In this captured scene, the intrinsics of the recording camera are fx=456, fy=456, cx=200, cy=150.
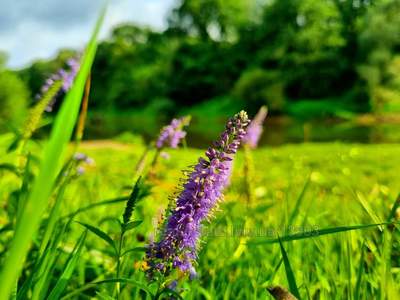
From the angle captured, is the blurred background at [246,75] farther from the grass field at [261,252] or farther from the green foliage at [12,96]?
the grass field at [261,252]

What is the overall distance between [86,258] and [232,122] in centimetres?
144

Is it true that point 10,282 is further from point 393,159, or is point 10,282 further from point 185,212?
point 393,159

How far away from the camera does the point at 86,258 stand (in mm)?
2186

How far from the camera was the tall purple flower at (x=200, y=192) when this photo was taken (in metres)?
1.02

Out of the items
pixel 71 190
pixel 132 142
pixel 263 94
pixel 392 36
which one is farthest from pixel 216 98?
pixel 71 190

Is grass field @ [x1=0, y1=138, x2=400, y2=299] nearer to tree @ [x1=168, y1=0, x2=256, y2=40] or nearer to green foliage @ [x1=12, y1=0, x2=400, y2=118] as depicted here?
green foliage @ [x1=12, y1=0, x2=400, y2=118]

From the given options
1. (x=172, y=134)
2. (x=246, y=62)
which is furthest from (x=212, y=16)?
(x=172, y=134)

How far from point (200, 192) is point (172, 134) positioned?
1300mm

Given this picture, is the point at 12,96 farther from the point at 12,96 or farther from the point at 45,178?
the point at 45,178

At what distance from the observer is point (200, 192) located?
3.39 ft

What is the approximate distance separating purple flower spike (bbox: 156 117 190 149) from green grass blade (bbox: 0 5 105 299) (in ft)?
5.53

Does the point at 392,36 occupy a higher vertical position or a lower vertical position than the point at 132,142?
higher

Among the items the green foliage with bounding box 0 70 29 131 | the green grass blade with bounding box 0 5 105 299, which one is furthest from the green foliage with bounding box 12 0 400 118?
the green grass blade with bounding box 0 5 105 299

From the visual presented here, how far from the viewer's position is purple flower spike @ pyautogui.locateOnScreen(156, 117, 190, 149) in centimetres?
226
